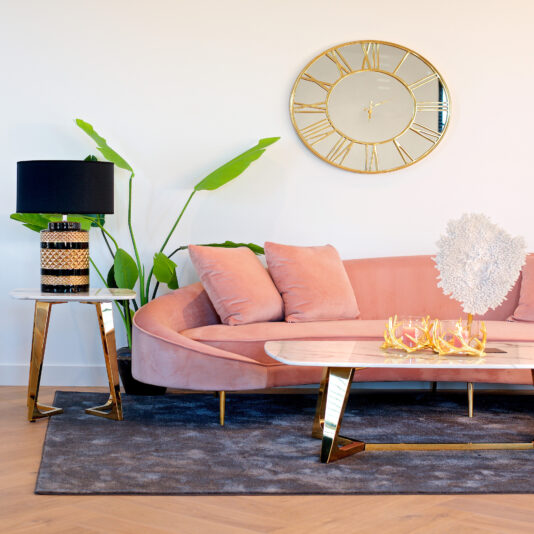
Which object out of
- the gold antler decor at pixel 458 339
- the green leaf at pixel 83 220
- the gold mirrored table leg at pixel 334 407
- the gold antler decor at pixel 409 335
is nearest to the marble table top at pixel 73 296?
the green leaf at pixel 83 220

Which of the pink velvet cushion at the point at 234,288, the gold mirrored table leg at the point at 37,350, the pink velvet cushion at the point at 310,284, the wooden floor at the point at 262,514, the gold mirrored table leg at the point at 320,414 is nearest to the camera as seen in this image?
the wooden floor at the point at 262,514

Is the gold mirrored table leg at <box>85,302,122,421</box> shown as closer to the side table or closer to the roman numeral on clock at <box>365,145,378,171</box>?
the side table

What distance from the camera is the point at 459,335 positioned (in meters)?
2.99

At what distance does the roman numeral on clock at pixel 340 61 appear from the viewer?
14.8ft

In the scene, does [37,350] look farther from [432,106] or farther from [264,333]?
[432,106]

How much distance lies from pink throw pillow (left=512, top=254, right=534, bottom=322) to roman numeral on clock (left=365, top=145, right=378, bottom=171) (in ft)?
3.37

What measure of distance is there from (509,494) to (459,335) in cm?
66

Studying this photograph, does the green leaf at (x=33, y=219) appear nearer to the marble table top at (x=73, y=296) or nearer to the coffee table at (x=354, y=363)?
the marble table top at (x=73, y=296)

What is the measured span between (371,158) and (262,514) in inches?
105

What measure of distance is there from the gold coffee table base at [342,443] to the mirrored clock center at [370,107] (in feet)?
6.51

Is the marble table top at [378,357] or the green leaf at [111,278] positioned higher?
the green leaf at [111,278]

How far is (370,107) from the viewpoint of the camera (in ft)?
14.9

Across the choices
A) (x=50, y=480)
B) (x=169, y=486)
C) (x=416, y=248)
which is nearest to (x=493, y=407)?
(x=416, y=248)

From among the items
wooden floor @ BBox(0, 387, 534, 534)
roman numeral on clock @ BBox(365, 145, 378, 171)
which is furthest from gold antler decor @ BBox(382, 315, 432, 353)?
roman numeral on clock @ BBox(365, 145, 378, 171)
